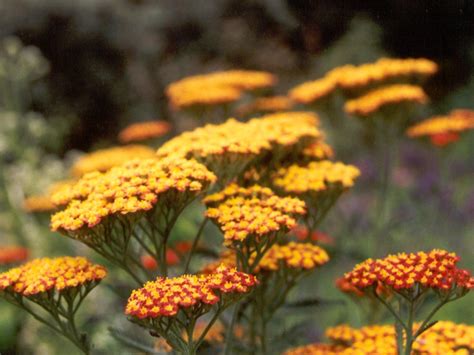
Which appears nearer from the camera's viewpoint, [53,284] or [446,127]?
[53,284]

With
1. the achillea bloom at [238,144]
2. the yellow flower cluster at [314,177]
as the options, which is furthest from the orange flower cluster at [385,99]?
the yellow flower cluster at [314,177]

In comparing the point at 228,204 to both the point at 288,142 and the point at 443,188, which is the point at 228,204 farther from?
the point at 443,188

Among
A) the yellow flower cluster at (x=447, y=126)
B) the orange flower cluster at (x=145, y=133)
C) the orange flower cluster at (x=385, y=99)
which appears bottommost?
the orange flower cluster at (x=145, y=133)

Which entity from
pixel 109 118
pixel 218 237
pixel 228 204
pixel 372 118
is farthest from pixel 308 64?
pixel 228 204

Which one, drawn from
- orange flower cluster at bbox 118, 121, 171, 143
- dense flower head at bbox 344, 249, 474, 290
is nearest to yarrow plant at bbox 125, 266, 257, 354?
dense flower head at bbox 344, 249, 474, 290

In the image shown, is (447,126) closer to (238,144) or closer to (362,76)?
(362,76)

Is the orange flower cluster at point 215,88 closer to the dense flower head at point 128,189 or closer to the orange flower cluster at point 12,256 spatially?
the dense flower head at point 128,189

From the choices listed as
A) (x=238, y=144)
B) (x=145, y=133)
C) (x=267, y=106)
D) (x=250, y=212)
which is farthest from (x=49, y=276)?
(x=145, y=133)
